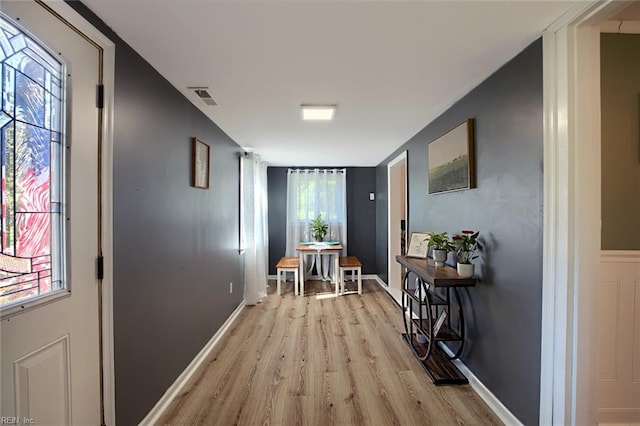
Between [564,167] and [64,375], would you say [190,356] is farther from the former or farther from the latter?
[564,167]

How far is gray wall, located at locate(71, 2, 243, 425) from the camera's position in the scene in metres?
1.49

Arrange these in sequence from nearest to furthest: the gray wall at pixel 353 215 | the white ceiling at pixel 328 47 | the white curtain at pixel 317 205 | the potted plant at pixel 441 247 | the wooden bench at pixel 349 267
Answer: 1. the white ceiling at pixel 328 47
2. the potted plant at pixel 441 247
3. the wooden bench at pixel 349 267
4. the white curtain at pixel 317 205
5. the gray wall at pixel 353 215

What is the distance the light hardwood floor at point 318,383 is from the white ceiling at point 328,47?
2212mm

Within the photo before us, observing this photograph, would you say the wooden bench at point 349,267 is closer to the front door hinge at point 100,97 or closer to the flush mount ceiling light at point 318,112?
the flush mount ceiling light at point 318,112

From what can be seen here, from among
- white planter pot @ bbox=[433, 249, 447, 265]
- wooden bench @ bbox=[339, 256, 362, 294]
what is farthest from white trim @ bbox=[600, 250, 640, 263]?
wooden bench @ bbox=[339, 256, 362, 294]

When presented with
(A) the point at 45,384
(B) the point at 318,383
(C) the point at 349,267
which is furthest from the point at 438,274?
(C) the point at 349,267

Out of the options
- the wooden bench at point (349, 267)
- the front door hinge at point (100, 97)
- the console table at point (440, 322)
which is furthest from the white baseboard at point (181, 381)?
the wooden bench at point (349, 267)

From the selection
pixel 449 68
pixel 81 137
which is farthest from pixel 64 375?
pixel 449 68

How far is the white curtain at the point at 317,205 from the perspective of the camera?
18.3ft

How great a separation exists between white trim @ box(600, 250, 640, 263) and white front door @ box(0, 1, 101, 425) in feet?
8.79

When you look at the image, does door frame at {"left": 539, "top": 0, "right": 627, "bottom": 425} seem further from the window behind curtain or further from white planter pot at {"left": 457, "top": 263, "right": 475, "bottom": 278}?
the window behind curtain

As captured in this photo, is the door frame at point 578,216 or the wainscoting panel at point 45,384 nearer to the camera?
A: the wainscoting panel at point 45,384

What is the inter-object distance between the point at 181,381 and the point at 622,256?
298 centimetres

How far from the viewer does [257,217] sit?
427 centimetres
